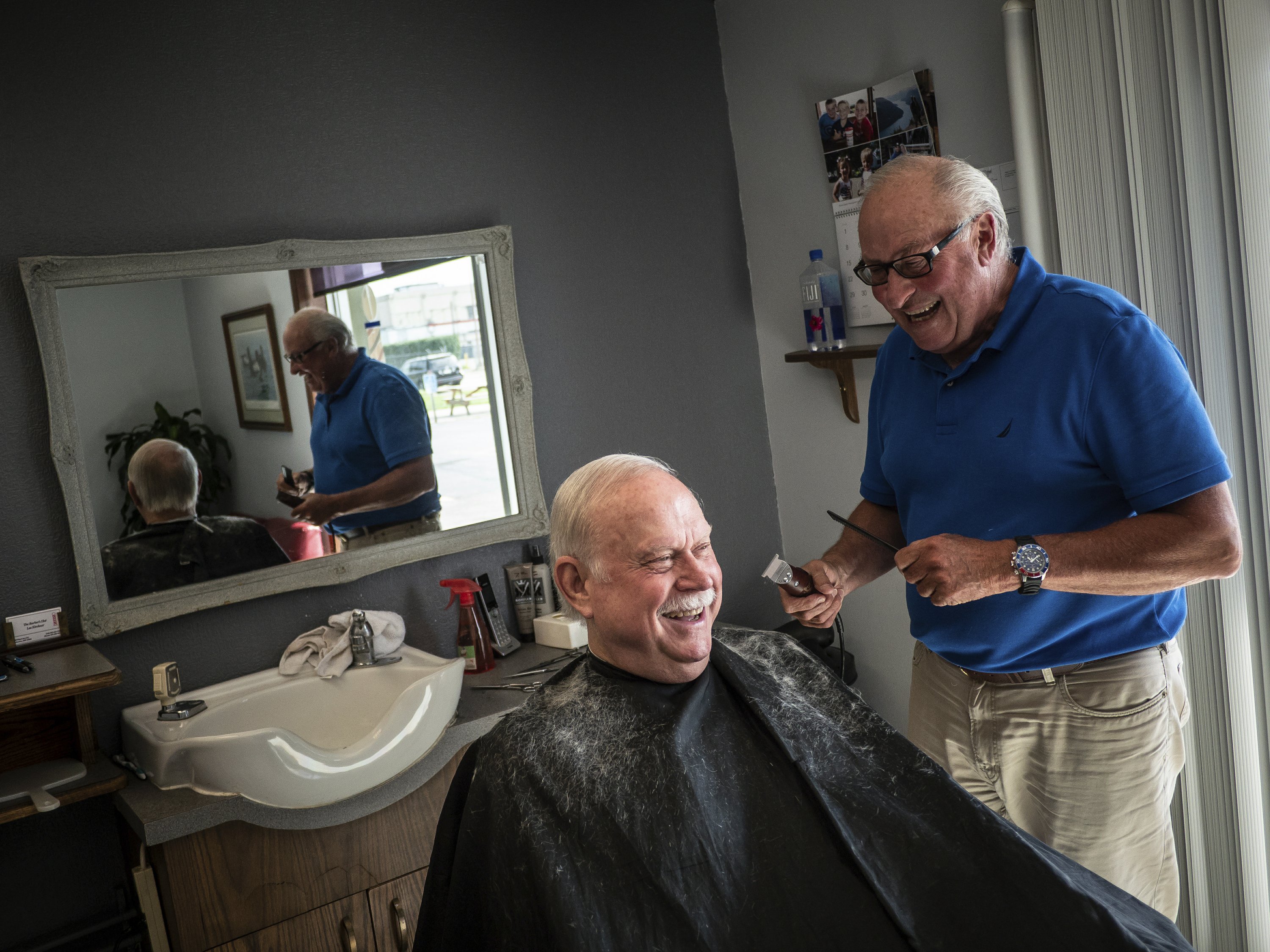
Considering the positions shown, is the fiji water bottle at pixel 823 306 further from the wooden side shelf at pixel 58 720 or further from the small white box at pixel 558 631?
the wooden side shelf at pixel 58 720

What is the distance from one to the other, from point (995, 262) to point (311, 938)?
1.88 m

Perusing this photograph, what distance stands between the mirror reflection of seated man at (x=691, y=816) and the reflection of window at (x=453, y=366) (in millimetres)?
1264

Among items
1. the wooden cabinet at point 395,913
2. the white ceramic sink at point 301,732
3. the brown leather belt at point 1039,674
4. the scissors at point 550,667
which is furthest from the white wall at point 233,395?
the brown leather belt at point 1039,674

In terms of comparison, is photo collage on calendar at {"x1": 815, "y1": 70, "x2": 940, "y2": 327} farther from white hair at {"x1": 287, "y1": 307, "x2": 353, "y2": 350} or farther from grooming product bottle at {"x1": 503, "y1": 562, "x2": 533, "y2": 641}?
white hair at {"x1": 287, "y1": 307, "x2": 353, "y2": 350}

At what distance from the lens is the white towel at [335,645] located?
94.0 inches

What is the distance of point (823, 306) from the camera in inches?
118

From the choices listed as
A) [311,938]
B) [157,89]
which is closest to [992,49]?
[157,89]

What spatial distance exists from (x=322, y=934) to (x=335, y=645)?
0.66 metres

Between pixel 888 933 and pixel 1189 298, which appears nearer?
pixel 888 933

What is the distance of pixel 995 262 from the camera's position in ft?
5.36

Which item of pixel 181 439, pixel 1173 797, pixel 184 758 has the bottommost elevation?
pixel 1173 797

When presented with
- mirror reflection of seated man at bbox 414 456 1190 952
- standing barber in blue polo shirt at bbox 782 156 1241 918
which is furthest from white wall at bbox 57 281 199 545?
standing barber in blue polo shirt at bbox 782 156 1241 918

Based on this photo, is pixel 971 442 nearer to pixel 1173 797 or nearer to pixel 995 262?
pixel 995 262

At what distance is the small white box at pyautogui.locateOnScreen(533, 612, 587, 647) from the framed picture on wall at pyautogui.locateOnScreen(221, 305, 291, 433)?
2.89ft
